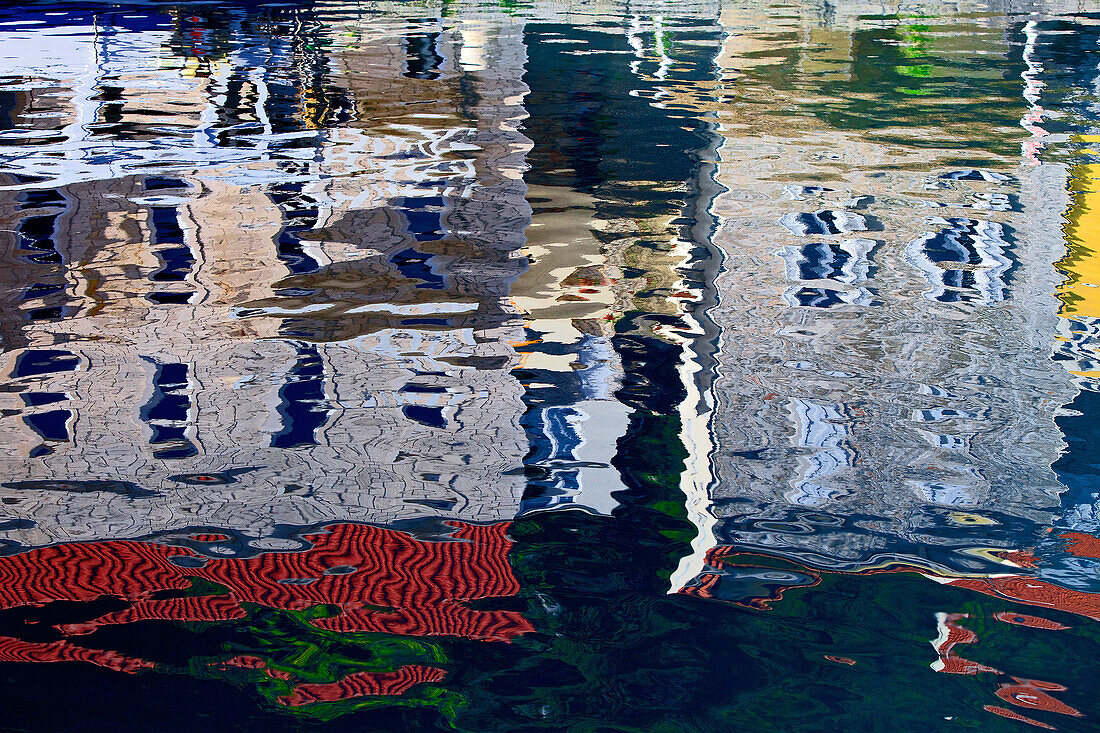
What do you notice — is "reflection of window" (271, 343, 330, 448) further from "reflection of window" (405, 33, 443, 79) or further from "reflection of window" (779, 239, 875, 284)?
"reflection of window" (405, 33, 443, 79)

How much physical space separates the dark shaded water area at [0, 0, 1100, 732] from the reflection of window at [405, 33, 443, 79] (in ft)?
6.47

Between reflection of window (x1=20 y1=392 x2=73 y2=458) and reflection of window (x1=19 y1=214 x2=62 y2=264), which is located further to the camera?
reflection of window (x1=19 y1=214 x2=62 y2=264)

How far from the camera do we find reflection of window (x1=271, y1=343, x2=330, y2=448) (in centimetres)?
202

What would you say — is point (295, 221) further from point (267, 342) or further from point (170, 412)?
point (170, 412)

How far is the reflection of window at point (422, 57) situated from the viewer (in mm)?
6469

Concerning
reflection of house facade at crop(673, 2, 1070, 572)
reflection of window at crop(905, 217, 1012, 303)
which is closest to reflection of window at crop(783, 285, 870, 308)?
reflection of house facade at crop(673, 2, 1070, 572)

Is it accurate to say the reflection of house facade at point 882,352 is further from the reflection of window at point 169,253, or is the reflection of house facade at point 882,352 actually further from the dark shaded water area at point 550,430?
the reflection of window at point 169,253

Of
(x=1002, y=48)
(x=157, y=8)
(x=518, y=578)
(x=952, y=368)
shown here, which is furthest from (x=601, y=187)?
(x=157, y=8)

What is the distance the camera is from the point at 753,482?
186 cm

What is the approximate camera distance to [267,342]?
97.3 inches

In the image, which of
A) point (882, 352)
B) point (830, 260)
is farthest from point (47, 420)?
point (830, 260)

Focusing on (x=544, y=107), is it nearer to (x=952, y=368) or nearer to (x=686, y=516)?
(x=952, y=368)

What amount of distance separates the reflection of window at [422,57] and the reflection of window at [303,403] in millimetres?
4406

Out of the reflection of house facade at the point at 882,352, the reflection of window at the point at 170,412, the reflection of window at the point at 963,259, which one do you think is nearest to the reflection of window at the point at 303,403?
the reflection of window at the point at 170,412
